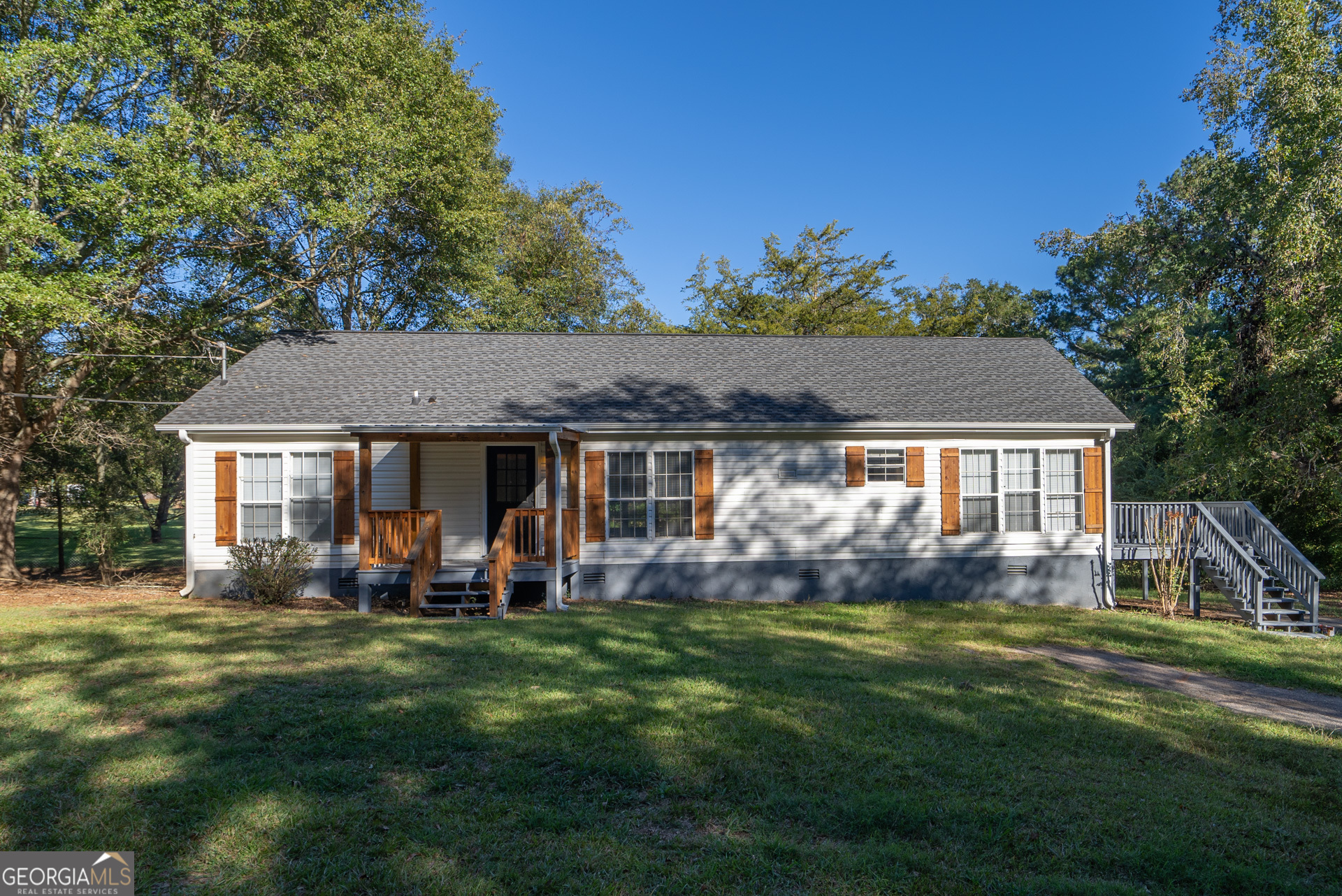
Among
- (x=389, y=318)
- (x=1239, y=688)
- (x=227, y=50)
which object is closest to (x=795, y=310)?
(x=389, y=318)

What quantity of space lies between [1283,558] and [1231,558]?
0.69 metres

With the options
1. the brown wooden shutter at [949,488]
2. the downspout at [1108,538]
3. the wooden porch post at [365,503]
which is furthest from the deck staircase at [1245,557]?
the wooden porch post at [365,503]

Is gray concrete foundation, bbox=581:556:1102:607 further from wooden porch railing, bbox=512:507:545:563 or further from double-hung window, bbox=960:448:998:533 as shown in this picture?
wooden porch railing, bbox=512:507:545:563

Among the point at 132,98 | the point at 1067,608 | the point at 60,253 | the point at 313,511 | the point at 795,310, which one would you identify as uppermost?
the point at 132,98

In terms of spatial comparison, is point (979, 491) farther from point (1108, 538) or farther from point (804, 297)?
point (804, 297)

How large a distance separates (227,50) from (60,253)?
6.67m

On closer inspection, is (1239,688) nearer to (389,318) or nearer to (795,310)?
(795,310)

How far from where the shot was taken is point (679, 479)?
12.2 m

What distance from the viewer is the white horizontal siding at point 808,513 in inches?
478

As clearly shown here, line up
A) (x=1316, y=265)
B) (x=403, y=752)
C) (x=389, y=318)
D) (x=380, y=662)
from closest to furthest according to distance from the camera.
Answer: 1. (x=403, y=752)
2. (x=380, y=662)
3. (x=1316, y=265)
4. (x=389, y=318)

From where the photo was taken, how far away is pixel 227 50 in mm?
15672

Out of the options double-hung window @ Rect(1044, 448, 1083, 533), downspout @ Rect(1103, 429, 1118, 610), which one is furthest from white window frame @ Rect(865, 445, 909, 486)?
downspout @ Rect(1103, 429, 1118, 610)

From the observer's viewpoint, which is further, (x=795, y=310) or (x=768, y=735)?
(x=795, y=310)

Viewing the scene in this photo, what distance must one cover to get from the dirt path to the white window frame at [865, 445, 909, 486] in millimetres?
4114
